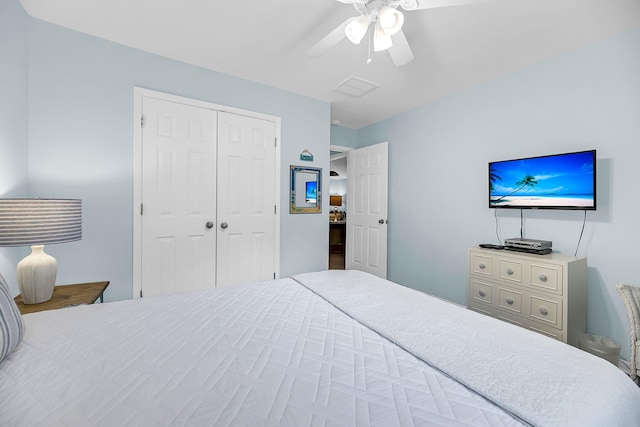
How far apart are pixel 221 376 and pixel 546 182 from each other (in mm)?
2892

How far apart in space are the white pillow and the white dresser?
3.04 m

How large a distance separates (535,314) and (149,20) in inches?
150

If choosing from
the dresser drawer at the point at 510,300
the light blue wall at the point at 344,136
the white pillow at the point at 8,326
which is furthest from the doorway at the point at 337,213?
the white pillow at the point at 8,326

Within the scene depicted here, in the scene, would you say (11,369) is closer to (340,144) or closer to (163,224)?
(163,224)

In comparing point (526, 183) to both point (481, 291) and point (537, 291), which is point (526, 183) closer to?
point (537, 291)

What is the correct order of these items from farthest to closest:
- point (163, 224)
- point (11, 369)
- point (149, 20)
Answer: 1. point (163, 224)
2. point (149, 20)
3. point (11, 369)

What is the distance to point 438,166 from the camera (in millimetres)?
3395

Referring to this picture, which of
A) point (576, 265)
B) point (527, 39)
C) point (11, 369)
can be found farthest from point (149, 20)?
point (576, 265)

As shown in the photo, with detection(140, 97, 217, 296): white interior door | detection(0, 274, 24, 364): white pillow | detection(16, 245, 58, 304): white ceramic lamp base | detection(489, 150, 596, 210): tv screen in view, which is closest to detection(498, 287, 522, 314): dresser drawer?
detection(489, 150, 596, 210): tv screen

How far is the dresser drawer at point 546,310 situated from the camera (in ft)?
6.77

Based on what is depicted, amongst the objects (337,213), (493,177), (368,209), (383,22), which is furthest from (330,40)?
(337,213)

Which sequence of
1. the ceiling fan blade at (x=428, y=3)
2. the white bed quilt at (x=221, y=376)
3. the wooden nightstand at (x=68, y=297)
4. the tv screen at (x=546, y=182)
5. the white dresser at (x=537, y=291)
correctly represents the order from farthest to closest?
the tv screen at (x=546, y=182) → the white dresser at (x=537, y=291) → the wooden nightstand at (x=68, y=297) → the ceiling fan blade at (x=428, y=3) → the white bed quilt at (x=221, y=376)

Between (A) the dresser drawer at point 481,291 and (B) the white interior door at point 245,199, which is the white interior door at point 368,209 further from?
(B) the white interior door at point 245,199

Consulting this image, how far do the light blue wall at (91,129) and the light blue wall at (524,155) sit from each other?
9.13 ft
